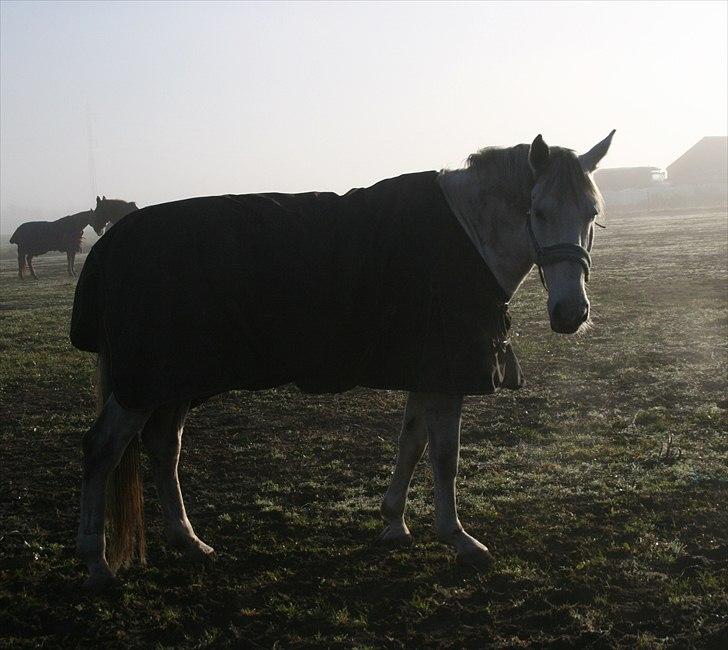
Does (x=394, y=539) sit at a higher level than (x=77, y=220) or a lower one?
lower

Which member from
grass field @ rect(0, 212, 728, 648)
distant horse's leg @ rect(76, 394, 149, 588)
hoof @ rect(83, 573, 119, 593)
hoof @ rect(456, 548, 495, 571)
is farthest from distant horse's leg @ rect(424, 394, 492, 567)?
hoof @ rect(83, 573, 119, 593)

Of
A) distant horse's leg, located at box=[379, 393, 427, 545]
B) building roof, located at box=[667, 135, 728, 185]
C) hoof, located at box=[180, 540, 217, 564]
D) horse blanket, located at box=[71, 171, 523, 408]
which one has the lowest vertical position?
hoof, located at box=[180, 540, 217, 564]

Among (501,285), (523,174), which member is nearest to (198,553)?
(501,285)

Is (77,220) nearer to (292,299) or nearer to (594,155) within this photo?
(292,299)

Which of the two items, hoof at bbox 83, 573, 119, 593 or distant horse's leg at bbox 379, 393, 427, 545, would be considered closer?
hoof at bbox 83, 573, 119, 593

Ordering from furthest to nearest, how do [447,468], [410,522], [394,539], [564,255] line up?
[410,522] → [394,539] → [447,468] → [564,255]

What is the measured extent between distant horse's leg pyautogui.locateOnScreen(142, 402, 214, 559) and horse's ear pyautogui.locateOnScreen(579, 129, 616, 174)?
8.01 feet

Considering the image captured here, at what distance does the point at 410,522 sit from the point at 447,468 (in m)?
0.70

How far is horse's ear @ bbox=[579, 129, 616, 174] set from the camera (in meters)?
3.93

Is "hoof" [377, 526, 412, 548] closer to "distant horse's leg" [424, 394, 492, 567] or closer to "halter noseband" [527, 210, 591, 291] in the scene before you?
"distant horse's leg" [424, 394, 492, 567]

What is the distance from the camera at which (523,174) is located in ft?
13.0

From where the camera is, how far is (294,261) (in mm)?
4016

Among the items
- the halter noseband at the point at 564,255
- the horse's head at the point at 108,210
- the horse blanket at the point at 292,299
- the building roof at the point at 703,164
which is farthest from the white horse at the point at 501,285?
the building roof at the point at 703,164

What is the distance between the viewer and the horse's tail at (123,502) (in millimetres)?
4051
